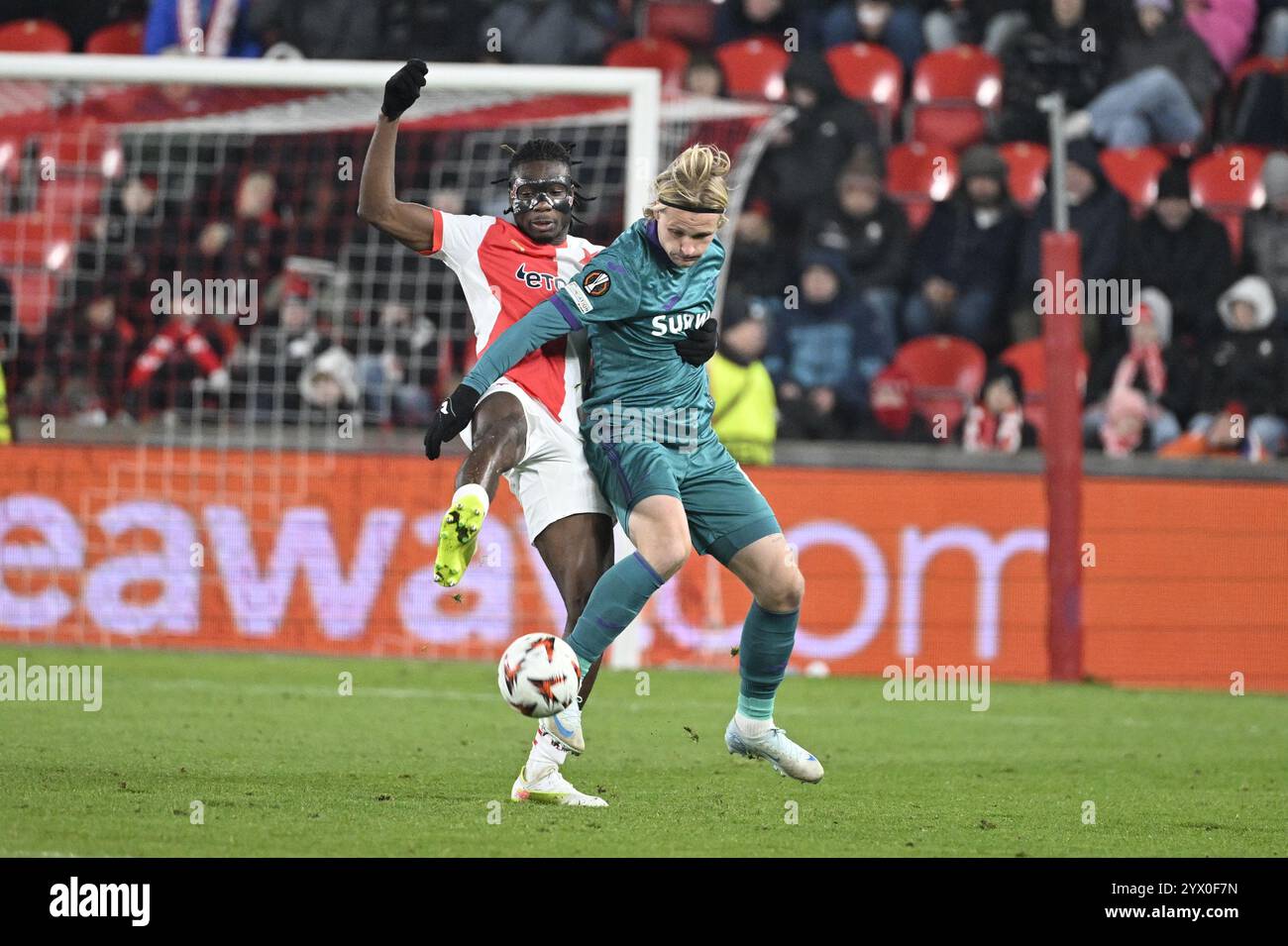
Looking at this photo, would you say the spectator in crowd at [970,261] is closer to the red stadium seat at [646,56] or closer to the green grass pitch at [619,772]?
the red stadium seat at [646,56]

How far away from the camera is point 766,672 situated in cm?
677

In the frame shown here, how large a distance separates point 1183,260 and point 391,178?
936 centimetres

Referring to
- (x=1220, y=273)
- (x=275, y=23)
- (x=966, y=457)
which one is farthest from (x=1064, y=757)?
(x=275, y=23)

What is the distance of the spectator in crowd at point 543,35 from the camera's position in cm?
1582

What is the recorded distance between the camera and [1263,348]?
14195mm

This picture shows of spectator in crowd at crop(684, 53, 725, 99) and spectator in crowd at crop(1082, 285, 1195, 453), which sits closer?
spectator in crowd at crop(1082, 285, 1195, 453)

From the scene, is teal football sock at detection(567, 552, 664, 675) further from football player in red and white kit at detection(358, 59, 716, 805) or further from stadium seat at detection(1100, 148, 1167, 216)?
stadium seat at detection(1100, 148, 1167, 216)

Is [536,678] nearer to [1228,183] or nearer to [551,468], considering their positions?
[551,468]

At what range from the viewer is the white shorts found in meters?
6.86

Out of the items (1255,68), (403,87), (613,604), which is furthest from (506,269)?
(1255,68)

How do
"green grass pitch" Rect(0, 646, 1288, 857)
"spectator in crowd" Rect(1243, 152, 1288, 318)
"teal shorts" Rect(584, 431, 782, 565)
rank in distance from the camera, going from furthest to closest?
"spectator in crowd" Rect(1243, 152, 1288, 318)
"teal shorts" Rect(584, 431, 782, 565)
"green grass pitch" Rect(0, 646, 1288, 857)

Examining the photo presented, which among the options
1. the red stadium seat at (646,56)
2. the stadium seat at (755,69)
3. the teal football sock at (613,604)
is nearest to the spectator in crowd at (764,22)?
the stadium seat at (755,69)

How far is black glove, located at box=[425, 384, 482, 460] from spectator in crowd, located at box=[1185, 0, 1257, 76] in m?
11.2

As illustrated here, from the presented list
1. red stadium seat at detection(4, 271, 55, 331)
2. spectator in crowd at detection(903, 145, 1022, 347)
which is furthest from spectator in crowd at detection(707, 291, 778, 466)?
red stadium seat at detection(4, 271, 55, 331)
